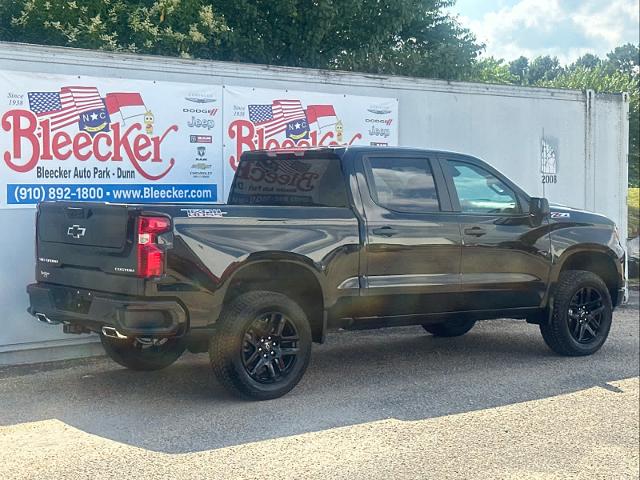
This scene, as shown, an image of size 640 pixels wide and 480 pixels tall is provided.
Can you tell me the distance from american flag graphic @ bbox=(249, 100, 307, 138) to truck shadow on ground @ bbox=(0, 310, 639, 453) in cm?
221

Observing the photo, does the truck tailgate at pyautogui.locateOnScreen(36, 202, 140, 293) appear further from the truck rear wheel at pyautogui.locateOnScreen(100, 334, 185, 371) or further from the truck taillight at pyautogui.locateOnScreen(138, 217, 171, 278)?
the truck rear wheel at pyautogui.locateOnScreen(100, 334, 185, 371)

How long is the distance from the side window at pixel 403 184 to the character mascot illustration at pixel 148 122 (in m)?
2.18

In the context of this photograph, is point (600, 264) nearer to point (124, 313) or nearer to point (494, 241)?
point (494, 241)

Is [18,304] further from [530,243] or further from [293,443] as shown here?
[530,243]

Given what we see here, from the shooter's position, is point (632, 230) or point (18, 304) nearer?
point (18, 304)

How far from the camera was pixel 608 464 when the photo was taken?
17.6 feet

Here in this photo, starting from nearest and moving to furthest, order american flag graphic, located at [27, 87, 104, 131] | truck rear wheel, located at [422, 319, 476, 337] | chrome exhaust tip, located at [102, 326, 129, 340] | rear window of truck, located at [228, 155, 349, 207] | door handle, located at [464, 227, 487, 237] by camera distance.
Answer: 1. chrome exhaust tip, located at [102, 326, 129, 340]
2. rear window of truck, located at [228, 155, 349, 207]
3. door handle, located at [464, 227, 487, 237]
4. american flag graphic, located at [27, 87, 104, 131]
5. truck rear wheel, located at [422, 319, 476, 337]

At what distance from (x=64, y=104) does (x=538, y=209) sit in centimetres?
420

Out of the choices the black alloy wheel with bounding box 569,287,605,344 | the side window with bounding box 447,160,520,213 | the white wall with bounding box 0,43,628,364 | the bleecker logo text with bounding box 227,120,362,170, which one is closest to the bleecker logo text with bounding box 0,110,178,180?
the white wall with bounding box 0,43,628,364

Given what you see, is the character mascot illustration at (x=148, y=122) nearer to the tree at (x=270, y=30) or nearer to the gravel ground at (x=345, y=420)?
the gravel ground at (x=345, y=420)

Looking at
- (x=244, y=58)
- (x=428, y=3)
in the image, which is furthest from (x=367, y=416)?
(x=428, y=3)

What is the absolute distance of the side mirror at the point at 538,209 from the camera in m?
8.00

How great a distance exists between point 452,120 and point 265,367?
15.7ft

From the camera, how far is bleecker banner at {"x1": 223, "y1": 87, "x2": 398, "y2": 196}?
886 centimetres
